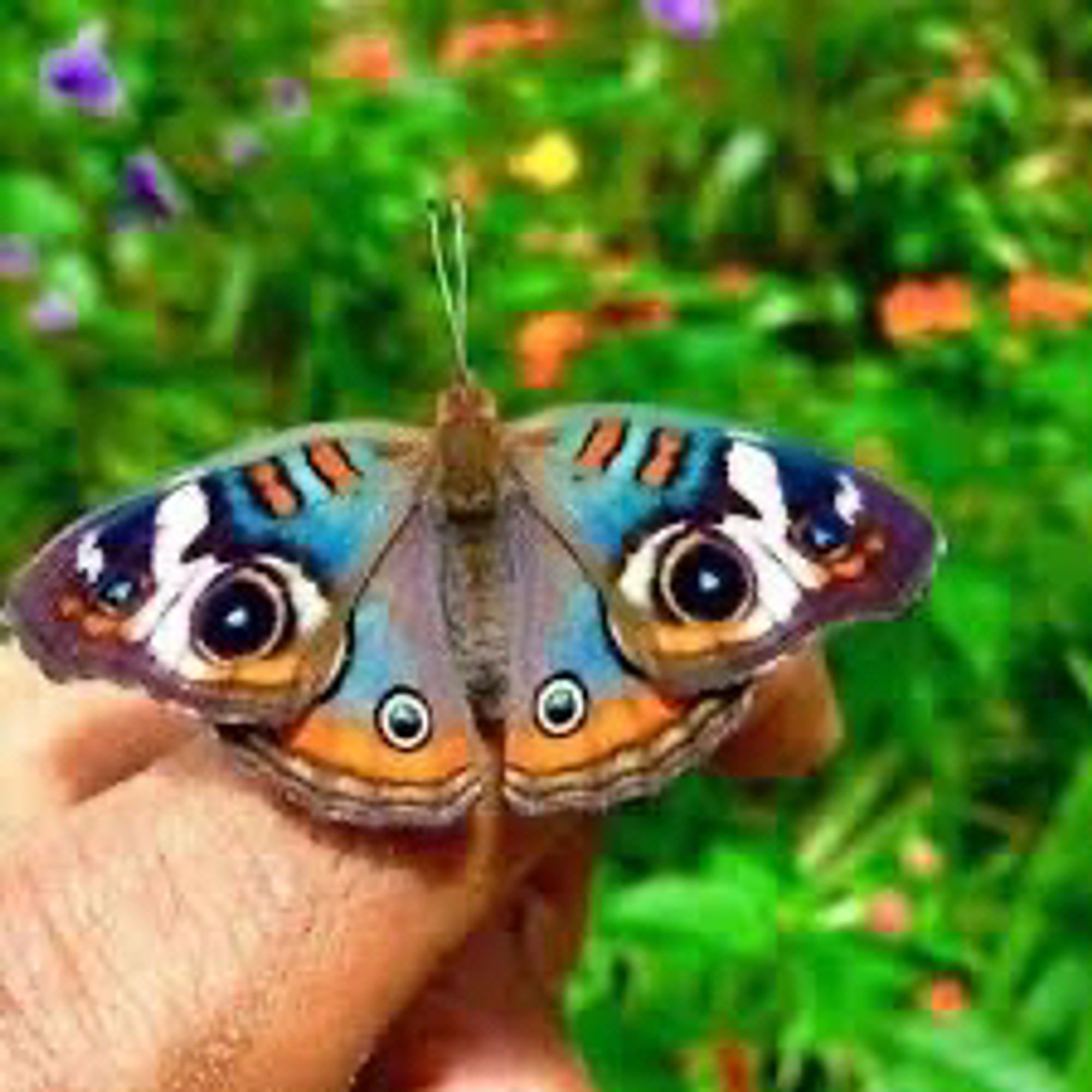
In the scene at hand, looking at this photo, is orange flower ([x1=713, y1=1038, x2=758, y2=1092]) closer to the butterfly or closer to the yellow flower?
the butterfly

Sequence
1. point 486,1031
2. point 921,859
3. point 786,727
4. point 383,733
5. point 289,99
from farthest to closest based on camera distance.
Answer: point 289,99
point 921,859
point 786,727
point 486,1031
point 383,733

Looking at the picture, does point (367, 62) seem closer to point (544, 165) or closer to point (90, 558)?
point (544, 165)

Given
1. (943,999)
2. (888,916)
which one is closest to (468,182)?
(888,916)

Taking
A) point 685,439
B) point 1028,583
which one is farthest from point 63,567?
point 1028,583

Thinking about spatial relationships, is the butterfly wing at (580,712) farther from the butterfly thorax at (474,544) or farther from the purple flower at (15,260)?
the purple flower at (15,260)

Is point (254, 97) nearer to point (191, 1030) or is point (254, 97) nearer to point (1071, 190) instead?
point (1071, 190)

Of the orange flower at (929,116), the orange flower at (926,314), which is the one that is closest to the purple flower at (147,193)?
the orange flower at (926,314)

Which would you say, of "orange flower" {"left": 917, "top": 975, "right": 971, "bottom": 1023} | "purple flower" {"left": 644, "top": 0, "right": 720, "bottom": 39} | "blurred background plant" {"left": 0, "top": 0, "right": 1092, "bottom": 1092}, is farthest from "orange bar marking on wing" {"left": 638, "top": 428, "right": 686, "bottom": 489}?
"purple flower" {"left": 644, "top": 0, "right": 720, "bottom": 39}
